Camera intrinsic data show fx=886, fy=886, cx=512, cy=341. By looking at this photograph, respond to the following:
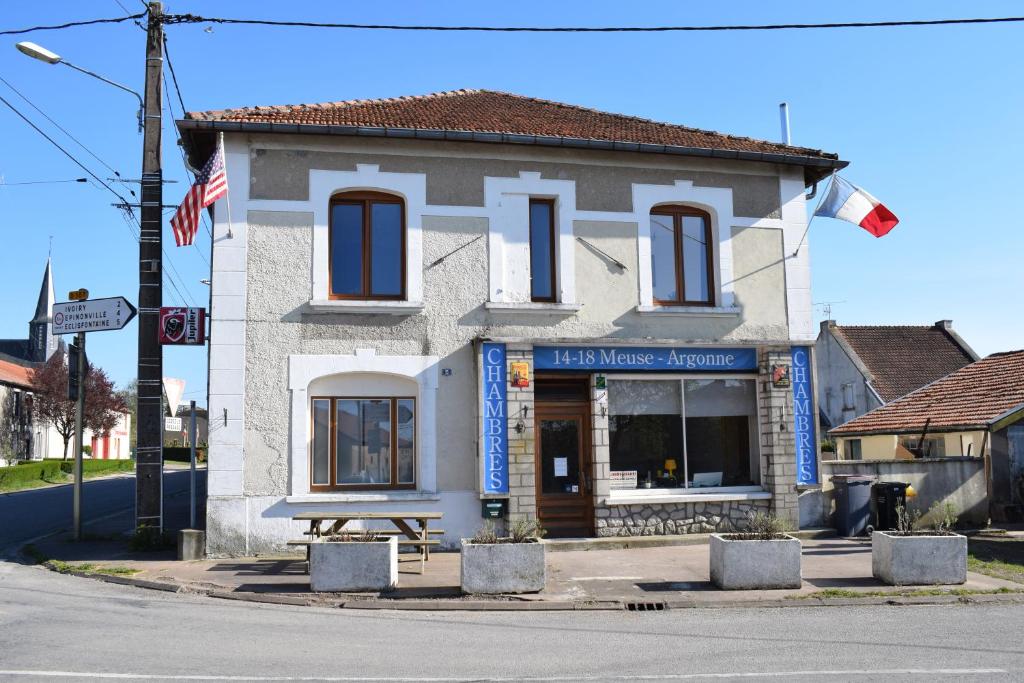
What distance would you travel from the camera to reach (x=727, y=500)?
14.6 meters

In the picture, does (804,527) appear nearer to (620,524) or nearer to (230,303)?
(620,524)

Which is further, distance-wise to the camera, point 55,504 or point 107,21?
point 55,504

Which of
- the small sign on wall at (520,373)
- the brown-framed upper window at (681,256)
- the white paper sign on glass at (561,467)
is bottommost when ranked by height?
the white paper sign on glass at (561,467)

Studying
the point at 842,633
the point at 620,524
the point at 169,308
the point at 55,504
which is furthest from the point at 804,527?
the point at 55,504

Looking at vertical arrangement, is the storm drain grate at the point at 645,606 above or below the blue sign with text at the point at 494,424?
below

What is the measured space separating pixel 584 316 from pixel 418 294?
272 cm

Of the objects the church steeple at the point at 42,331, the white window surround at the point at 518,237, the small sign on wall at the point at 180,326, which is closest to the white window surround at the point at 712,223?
the white window surround at the point at 518,237

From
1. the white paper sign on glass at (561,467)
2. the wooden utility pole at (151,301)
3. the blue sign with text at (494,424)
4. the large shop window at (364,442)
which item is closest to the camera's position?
the wooden utility pole at (151,301)

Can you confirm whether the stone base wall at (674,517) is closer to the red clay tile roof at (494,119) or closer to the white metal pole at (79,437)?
the red clay tile roof at (494,119)

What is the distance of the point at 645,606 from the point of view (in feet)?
31.7

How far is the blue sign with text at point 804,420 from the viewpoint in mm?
14750

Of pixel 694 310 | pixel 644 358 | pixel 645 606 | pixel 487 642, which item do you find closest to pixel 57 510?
pixel 644 358

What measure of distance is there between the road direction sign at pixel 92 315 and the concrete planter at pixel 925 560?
11.4m

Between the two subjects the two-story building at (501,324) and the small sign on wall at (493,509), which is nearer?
the two-story building at (501,324)
